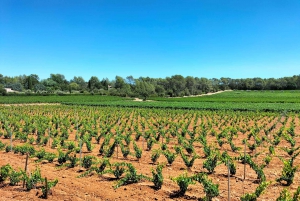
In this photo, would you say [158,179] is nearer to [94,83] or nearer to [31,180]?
[31,180]

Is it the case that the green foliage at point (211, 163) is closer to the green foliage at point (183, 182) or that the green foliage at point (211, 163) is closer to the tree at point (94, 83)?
the green foliage at point (183, 182)

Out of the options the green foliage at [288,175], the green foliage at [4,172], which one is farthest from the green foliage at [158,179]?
the green foliage at [4,172]

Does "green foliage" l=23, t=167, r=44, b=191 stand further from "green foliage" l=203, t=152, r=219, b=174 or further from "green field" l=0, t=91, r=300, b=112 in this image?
"green field" l=0, t=91, r=300, b=112

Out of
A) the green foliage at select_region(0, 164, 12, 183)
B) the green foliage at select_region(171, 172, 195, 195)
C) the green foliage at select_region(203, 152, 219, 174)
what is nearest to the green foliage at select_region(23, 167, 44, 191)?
the green foliage at select_region(0, 164, 12, 183)

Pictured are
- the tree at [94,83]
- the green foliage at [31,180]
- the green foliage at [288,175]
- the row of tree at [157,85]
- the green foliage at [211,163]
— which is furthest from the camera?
the tree at [94,83]

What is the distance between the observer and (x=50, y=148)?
14.8 meters

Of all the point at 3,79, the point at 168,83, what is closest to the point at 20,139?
the point at 168,83

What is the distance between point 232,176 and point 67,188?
6.01 m

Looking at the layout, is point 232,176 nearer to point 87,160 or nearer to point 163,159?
point 163,159

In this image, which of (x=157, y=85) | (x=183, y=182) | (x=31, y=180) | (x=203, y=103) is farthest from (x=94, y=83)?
(x=183, y=182)

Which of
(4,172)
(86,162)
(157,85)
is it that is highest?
(157,85)

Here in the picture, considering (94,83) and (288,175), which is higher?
(94,83)

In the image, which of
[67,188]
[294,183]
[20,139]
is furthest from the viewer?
[20,139]

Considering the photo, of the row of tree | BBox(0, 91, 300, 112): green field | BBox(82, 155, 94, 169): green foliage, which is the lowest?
BBox(82, 155, 94, 169): green foliage
